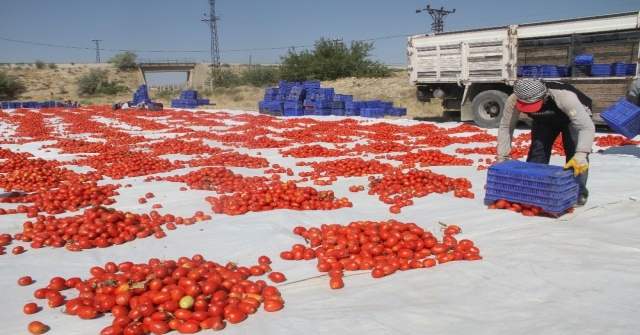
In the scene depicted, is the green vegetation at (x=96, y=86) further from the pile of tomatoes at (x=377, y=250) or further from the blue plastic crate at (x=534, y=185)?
the pile of tomatoes at (x=377, y=250)

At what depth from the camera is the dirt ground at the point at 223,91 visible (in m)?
28.5

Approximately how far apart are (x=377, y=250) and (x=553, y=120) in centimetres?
289

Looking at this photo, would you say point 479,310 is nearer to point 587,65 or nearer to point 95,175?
point 95,175

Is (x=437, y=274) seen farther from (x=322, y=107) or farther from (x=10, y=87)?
(x=10, y=87)

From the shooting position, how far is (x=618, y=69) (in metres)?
12.2

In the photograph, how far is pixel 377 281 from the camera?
361cm

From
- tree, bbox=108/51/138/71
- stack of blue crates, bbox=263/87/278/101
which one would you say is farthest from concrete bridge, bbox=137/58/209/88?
stack of blue crates, bbox=263/87/278/101

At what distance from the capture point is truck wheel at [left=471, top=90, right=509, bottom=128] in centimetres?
1481

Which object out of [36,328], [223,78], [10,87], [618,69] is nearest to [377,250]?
[36,328]

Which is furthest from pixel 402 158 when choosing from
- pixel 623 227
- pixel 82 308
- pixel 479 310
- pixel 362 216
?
pixel 82 308

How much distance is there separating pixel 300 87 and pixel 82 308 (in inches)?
845

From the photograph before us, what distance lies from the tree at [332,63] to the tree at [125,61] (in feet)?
117

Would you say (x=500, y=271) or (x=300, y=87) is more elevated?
(x=300, y=87)

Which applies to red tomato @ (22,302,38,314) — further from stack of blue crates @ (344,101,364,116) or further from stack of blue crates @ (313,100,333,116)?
stack of blue crates @ (313,100,333,116)
